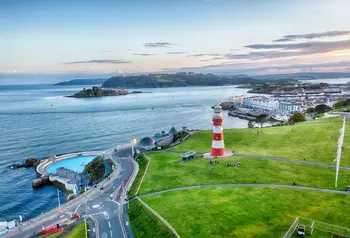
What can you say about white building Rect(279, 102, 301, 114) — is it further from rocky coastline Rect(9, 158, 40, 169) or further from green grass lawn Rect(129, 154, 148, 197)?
rocky coastline Rect(9, 158, 40, 169)

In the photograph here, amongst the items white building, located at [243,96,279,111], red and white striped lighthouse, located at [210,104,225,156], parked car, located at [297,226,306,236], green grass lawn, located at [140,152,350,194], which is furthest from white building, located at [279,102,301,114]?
parked car, located at [297,226,306,236]

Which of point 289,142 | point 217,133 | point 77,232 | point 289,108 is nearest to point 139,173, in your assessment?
point 217,133

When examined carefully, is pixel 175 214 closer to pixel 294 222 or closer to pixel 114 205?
pixel 114 205

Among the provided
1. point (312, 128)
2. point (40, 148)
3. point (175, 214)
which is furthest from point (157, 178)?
point (40, 148)

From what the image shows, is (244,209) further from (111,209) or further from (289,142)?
(289,142)

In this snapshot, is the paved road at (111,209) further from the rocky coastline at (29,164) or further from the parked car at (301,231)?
the rocky coastline at (29,164)
